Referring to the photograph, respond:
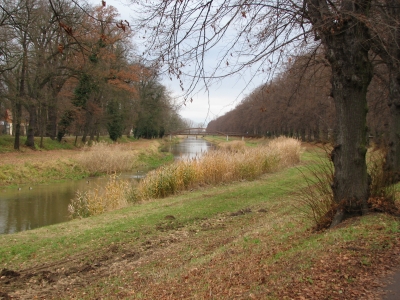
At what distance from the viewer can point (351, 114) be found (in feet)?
18.9

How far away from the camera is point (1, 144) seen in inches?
1190

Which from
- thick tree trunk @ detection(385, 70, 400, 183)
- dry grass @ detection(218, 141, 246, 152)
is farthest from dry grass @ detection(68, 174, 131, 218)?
thick tree trunk @ detection(385, 70, 400, 183)

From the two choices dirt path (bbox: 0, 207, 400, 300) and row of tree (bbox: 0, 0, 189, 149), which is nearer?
dirt path (bbox: 0, 207, 400, 300)

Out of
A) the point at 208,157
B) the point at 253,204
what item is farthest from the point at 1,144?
the point at 253,204

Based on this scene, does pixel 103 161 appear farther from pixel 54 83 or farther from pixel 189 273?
pixel 189 273

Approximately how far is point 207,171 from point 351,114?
12.0m

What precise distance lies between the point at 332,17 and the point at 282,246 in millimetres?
3514

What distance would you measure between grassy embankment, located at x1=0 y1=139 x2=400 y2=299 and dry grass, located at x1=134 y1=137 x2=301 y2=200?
14.0ft

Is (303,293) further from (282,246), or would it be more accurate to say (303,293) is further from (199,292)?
(282,246)

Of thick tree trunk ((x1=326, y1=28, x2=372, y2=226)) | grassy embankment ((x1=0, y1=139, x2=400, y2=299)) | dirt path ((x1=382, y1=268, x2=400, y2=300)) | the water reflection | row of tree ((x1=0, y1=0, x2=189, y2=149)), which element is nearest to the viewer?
dirt path ((x1=382, y1=268, x2=400, y2=300))

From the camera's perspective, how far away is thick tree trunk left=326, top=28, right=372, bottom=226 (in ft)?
18.7

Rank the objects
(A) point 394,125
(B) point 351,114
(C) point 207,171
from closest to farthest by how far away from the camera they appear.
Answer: (B) point 351,114 → (A) point 394,125 → (C) point 207,171

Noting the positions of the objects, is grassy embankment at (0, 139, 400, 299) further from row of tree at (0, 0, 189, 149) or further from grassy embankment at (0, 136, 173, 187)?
grassy embankment at (0, 136, 173, 187)

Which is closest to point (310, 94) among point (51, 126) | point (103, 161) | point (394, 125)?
point (394, 125)
